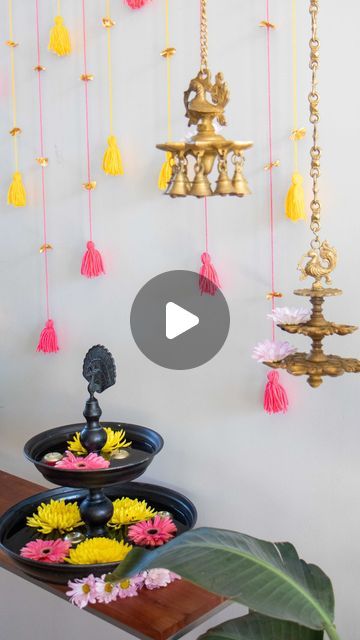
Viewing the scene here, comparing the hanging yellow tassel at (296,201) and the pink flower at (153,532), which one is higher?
the hanging yellow tassel at (296,201)

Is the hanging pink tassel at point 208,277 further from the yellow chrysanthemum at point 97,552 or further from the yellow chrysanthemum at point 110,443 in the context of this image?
the yellow chrysanthemum at point 97,552

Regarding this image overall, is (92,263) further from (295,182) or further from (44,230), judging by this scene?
(295,182)

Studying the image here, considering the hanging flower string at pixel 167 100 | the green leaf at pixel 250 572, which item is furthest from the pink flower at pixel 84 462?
the hanging flower string at pixel 167 100

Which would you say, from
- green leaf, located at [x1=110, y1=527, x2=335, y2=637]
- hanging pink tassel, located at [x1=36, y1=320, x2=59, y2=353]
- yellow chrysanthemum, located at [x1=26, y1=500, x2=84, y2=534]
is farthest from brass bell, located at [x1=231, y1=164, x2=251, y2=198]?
hanging pink tassel, located at [x1=36, y1=320, x2=59, y2=353]

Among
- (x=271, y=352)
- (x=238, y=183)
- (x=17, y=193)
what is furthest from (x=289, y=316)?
(x=17, y=193)

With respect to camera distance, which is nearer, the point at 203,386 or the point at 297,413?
the point at 297,413

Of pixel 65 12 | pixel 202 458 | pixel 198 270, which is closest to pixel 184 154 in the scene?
pixel 198 270

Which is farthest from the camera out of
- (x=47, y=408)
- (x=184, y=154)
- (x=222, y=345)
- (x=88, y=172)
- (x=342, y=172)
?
(x=47, y=408)

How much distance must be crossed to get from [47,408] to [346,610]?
0.91m

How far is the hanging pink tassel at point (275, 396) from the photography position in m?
1.38

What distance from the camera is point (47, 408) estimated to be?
1.90 meters

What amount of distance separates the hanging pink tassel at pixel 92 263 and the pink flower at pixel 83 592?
69 cm

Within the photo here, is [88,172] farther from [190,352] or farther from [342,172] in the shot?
[342,172]

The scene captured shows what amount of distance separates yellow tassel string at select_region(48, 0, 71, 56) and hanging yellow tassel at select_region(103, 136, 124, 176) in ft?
0.87
